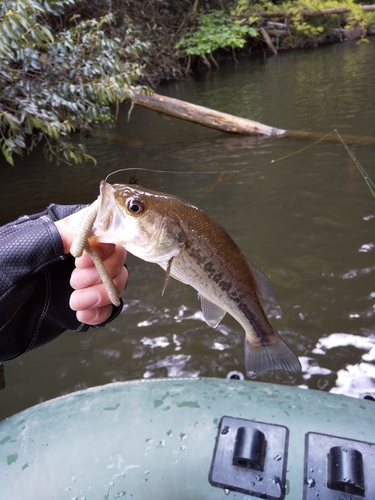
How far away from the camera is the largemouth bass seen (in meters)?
1.23

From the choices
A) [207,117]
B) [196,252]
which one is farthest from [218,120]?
[196,252]

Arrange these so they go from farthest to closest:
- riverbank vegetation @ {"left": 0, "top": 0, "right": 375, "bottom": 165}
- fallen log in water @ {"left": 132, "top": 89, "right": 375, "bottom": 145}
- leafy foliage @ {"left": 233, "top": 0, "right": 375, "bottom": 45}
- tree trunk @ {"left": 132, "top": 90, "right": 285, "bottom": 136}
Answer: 1. leafy foliage @ {"left": 233, "top": 0, "right": 375, "bottom": 45}
2. tree trunk @ {"left": 132, "top": 90, "right": 285, "bottom": 136}
3. fallen log in water @ {"left": 132, "top": 89, "right": 375, "bottom": 145}
4. riverbank vegetation @ {"left": 0, "top": 0, "right": 375, "bottom": 165}

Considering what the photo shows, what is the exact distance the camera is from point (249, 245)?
479 centimetres

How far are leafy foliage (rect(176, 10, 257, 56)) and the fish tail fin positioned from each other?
20037mm

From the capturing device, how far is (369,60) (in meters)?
15.9

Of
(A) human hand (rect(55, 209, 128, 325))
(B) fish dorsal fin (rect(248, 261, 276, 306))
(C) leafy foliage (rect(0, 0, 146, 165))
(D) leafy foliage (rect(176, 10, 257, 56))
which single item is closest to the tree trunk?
(C) leafy foliage (rect(0, 0, 146, 165))

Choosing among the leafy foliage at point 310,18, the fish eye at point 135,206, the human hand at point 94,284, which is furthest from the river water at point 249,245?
the leafy foliage at point 310,18

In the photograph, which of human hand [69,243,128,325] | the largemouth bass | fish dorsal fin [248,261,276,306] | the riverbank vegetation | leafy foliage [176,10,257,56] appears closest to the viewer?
the largemouth bass

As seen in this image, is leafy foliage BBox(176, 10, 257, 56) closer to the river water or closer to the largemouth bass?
the river water

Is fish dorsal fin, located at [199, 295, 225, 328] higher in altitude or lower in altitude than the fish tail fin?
higher

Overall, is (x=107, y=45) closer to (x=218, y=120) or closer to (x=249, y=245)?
(x=218, y=120)

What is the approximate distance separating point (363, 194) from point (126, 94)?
3.58m

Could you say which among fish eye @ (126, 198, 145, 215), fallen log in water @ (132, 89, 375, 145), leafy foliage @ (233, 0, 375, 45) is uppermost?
leafy foliage @ (233, 0, 375, 45)

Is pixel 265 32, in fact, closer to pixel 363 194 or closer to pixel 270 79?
pixel 270 79
